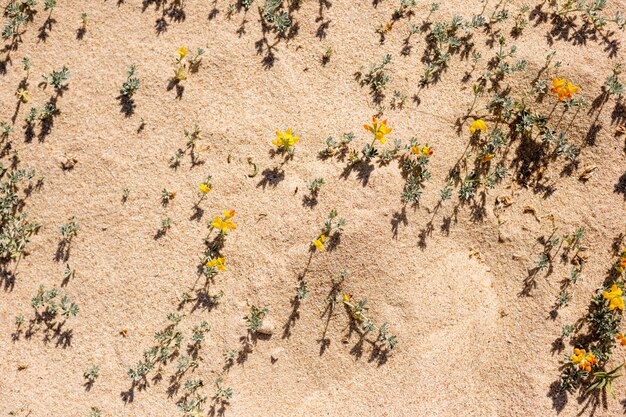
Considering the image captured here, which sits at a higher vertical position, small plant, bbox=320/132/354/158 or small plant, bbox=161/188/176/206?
small plant, bbox=320/132/354/158

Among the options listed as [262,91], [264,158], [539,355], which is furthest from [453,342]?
[262,91]

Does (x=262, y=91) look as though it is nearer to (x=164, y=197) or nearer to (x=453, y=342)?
(x=164, y=197)

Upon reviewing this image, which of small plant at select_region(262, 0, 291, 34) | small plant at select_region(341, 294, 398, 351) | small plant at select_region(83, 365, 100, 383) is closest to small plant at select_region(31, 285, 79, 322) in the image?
small plant at select_region(83, 365, 100, 383)

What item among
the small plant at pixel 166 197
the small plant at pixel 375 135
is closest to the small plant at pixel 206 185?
the small plant at pixel 166 197

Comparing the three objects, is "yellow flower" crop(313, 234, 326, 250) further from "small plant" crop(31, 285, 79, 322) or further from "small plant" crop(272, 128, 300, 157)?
"small plant" crop(31, 285, 79, 322)

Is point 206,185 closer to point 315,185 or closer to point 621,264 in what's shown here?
point 315,185
